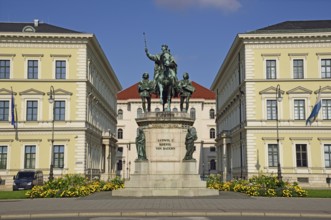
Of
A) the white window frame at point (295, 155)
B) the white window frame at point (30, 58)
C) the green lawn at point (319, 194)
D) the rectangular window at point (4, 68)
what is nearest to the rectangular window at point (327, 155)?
the white window frame at point (295, 155)

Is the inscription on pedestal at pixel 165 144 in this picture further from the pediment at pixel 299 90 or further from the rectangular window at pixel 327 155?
the rectangular window at pixel 327 155

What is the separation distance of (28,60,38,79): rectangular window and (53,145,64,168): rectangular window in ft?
29.1

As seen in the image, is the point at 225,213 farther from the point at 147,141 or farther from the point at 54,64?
the point at 54,64

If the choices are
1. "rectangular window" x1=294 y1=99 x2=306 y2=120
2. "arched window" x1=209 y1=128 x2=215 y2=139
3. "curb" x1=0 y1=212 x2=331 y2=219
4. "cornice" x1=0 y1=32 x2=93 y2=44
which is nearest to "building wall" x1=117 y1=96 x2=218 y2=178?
"arched window" x1=209 y1=128 x2=215 y2=139

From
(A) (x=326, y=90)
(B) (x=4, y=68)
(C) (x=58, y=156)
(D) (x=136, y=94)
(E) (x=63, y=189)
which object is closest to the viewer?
(E) (x=63, y=189)

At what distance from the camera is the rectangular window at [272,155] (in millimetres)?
54531

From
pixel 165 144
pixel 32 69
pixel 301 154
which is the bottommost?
pixel 301 154

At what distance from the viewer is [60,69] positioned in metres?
57.3

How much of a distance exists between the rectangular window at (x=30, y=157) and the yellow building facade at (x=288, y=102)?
976 inches

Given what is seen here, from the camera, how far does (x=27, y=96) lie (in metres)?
56.4

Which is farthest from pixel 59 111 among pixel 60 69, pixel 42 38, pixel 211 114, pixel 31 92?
pixel 211 114

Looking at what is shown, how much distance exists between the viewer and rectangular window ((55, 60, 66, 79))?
187 ft

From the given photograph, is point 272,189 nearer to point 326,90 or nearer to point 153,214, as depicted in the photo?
point 153,214

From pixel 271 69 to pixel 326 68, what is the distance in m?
6.32
